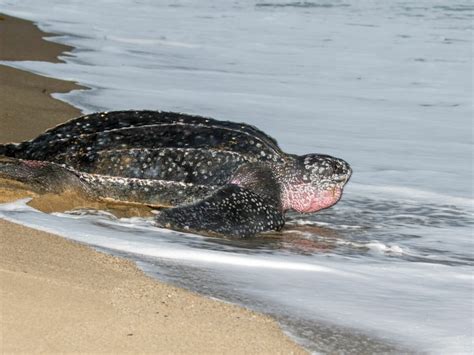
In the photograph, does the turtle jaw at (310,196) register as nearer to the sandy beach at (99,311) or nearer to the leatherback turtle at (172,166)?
the leatherback turtle at (172,166)

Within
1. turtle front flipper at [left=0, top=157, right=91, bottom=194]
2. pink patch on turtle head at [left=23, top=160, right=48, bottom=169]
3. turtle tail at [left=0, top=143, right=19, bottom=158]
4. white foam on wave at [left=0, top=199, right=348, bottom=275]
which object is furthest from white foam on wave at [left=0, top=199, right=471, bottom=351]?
turtle tail at [left=0, top=143, right=19, bottom=158]

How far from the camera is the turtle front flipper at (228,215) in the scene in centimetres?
411

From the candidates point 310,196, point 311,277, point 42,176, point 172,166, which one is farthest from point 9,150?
point 311,277

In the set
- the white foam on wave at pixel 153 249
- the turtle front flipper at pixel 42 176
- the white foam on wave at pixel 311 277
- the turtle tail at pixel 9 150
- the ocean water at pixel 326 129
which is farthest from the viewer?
the turtle tail at pixel 9 150

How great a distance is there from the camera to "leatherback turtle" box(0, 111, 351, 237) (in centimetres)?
448

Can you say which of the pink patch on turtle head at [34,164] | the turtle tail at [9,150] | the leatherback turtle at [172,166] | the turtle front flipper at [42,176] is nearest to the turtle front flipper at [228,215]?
the leatherback turtle at [172,166]

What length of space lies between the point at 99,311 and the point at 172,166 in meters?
2.11

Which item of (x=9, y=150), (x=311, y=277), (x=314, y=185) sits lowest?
(x=311, y=277)

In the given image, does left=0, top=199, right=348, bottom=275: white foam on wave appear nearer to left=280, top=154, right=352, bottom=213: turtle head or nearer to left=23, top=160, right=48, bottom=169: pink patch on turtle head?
left=23, top=160, right=48, bottom=169: pink patch on turtle head

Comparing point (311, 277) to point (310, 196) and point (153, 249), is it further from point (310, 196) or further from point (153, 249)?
point (310, 196)

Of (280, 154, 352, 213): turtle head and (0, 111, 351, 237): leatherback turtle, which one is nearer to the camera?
(0, 111, 351, 237): leatherback turtle

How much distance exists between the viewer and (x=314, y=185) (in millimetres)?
4812

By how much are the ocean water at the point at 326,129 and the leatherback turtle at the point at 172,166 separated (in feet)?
0.64

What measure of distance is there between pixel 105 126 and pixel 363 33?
28.9ft
